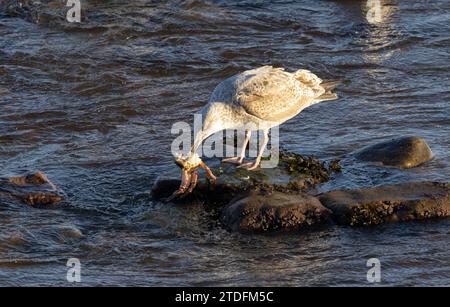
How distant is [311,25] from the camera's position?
13969mm

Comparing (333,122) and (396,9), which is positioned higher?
(396,9)

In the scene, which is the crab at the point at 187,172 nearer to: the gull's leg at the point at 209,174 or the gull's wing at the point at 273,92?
the gull's leg at the point at 209,174

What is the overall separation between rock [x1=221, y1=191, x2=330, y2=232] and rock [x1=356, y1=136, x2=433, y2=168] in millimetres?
1357

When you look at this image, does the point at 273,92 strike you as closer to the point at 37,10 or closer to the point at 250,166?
the point at 250,166

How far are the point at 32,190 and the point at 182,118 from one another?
2787mm

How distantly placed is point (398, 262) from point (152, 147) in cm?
350

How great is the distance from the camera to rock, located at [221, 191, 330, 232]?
285 inches

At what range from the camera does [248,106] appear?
818 centimetres

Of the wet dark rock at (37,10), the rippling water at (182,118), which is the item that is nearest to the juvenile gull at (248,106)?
the rippling water at (182,118)

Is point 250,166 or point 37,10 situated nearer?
point 250,166

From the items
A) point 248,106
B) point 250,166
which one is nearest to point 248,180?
point 250,166

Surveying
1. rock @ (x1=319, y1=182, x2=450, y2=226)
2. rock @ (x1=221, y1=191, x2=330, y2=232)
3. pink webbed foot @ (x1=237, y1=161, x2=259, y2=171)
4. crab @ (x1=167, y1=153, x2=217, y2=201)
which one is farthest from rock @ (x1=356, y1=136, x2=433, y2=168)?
crab @ (x1=167, y1=153, x2=217, y2=201)
